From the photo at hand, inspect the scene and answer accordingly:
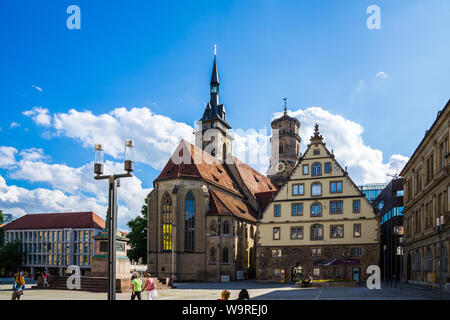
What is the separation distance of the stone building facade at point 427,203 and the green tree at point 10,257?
75.3 meters

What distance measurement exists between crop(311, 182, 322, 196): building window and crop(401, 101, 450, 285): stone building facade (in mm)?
10113

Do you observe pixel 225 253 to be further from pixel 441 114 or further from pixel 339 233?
pixel 441 114

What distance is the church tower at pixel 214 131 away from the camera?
88125 mm

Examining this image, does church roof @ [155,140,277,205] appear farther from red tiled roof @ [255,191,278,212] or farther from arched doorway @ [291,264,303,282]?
arched doorway @ [291,264,303,282]

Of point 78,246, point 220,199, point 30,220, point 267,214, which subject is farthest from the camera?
point 30,220

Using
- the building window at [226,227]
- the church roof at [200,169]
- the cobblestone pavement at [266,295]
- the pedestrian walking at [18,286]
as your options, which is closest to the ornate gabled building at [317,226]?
the building window at [226,227]

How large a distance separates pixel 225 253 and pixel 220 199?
8225 mm

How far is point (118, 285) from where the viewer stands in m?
31.6

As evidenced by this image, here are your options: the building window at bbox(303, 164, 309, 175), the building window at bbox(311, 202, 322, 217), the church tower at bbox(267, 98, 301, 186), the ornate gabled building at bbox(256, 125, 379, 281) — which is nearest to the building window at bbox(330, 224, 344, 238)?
the ornate gabled building at bbox(256, 125, 379, 281)

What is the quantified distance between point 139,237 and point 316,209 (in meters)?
29.6

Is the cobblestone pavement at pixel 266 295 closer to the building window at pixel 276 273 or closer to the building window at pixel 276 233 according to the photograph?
the building window at pixel 276 273

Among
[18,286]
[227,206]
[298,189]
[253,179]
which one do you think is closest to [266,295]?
[18,286]
